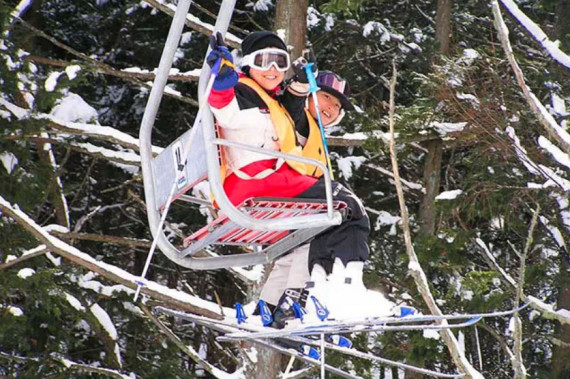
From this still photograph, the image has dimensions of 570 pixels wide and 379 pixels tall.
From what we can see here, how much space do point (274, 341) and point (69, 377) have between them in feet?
18.0

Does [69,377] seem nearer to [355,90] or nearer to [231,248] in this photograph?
Result: [231,248]

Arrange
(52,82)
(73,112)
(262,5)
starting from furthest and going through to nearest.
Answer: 1. (262,5)
2. (73,112)
3. (52,82)

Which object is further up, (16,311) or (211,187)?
(211,187)

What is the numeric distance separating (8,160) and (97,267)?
185cm

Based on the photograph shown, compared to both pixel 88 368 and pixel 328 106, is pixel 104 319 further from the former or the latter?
pixel 328 106

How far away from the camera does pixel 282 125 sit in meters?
5.29

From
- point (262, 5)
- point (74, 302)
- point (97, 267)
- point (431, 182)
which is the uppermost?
point (262, 5)

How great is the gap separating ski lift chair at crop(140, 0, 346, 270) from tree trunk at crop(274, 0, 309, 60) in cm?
354

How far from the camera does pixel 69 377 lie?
1131cm

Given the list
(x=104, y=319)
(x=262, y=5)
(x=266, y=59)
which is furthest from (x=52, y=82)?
(x=266, y=59)

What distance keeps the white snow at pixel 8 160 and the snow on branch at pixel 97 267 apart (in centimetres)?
110

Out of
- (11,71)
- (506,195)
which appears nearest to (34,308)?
(11,71)

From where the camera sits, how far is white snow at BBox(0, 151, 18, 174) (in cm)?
1048

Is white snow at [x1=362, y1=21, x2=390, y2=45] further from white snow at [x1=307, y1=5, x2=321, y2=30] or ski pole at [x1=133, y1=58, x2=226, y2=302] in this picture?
ski pole at [x1=133, y1=58, x2=226, y2=302]
